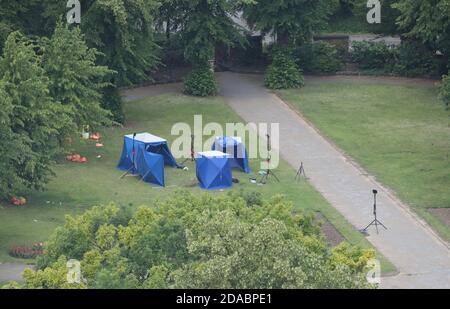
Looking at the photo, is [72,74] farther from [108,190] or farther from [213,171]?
[213,171]

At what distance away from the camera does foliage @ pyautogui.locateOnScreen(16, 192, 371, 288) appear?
2102cm

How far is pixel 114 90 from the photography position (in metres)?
47.6

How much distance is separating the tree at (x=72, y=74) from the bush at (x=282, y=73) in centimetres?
1386

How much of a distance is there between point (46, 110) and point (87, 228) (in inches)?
415

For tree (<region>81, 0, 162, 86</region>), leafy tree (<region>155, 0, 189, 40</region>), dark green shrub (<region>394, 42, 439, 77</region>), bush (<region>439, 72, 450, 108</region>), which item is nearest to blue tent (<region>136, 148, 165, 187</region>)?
tree (<region>81, 0, 162, 86</region>)

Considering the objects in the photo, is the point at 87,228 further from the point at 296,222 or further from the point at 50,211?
the point at 50,211

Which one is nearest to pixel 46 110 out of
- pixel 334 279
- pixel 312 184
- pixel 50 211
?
pixel 50 211

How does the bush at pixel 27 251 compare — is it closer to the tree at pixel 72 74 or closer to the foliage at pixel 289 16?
the tree at pixel 72 74

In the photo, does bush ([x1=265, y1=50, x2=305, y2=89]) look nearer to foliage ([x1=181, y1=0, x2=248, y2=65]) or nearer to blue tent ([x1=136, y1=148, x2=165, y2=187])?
foliage ([x1=181, y1=0, x2=248, y2=65])

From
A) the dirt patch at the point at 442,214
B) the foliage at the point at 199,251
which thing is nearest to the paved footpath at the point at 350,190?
the dirt patch at the point at 442,214

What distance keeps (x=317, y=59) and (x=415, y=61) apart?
14.4ft

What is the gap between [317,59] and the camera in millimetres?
57344

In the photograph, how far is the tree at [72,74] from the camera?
40.8m

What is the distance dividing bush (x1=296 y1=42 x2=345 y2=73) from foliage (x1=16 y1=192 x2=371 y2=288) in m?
27.3
